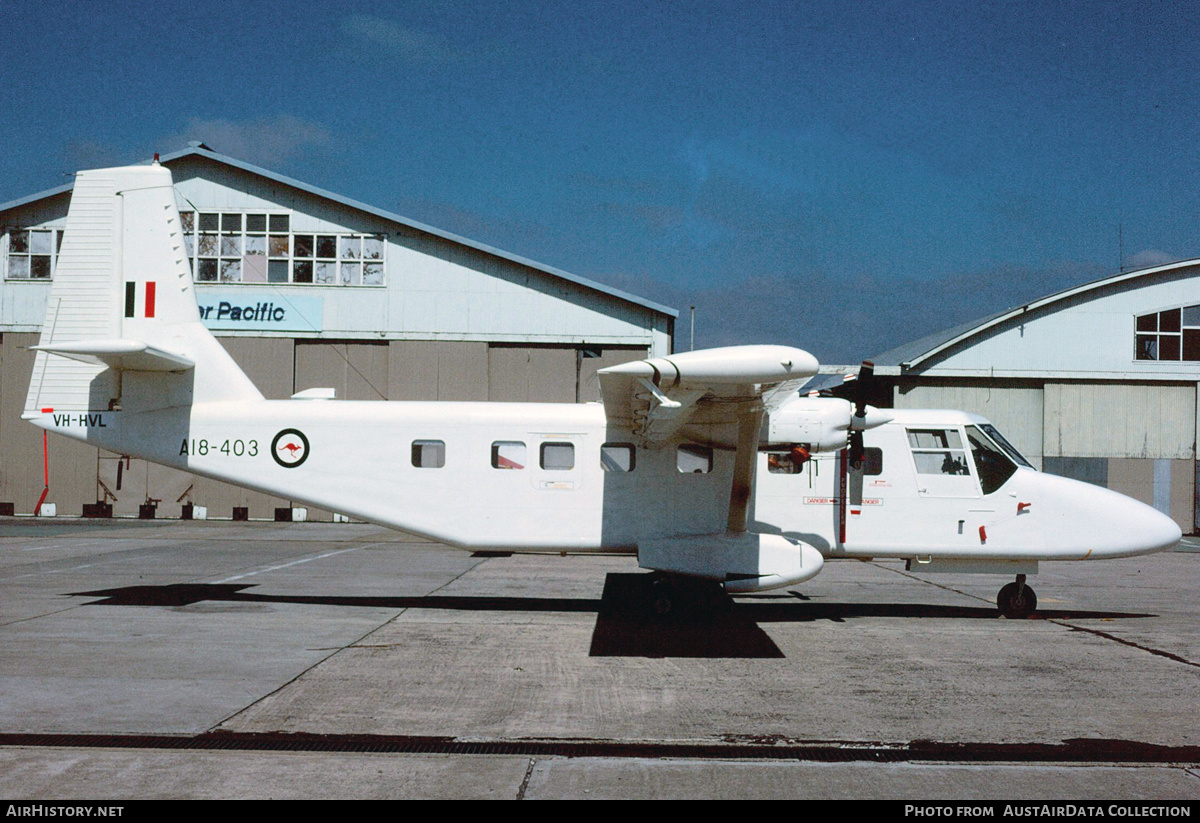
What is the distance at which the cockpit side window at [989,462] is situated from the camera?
470 inches

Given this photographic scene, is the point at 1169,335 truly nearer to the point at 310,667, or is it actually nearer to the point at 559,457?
the point at 559,457

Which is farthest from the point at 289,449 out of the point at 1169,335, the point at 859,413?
the point at 1169,335

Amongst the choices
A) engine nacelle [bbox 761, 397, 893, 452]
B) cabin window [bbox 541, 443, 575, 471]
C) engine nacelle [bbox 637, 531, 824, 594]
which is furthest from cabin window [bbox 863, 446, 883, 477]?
cabin window [bbox 541, 443, 575, 471]

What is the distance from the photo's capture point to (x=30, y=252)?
26.9m

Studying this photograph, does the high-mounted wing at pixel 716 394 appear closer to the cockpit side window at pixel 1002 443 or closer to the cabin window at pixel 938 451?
the cabin window at pixel 938 451

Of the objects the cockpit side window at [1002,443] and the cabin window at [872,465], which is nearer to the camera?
the cabin window at [872,465]

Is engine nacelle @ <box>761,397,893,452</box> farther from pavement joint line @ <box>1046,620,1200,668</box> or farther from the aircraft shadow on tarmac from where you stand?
pavement joint line @ <box>1046,620,1200,668</box>

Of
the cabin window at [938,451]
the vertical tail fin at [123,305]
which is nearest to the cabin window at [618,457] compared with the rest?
the cabin window at [938,451]

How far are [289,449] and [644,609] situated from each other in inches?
211

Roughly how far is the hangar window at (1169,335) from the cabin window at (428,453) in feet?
A: 83.6

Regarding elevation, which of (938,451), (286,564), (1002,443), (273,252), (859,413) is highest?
(273,252)

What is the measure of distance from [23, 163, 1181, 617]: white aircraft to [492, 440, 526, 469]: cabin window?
0.02m

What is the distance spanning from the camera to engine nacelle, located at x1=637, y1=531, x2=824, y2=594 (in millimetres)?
11016

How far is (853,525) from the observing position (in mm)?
11938
